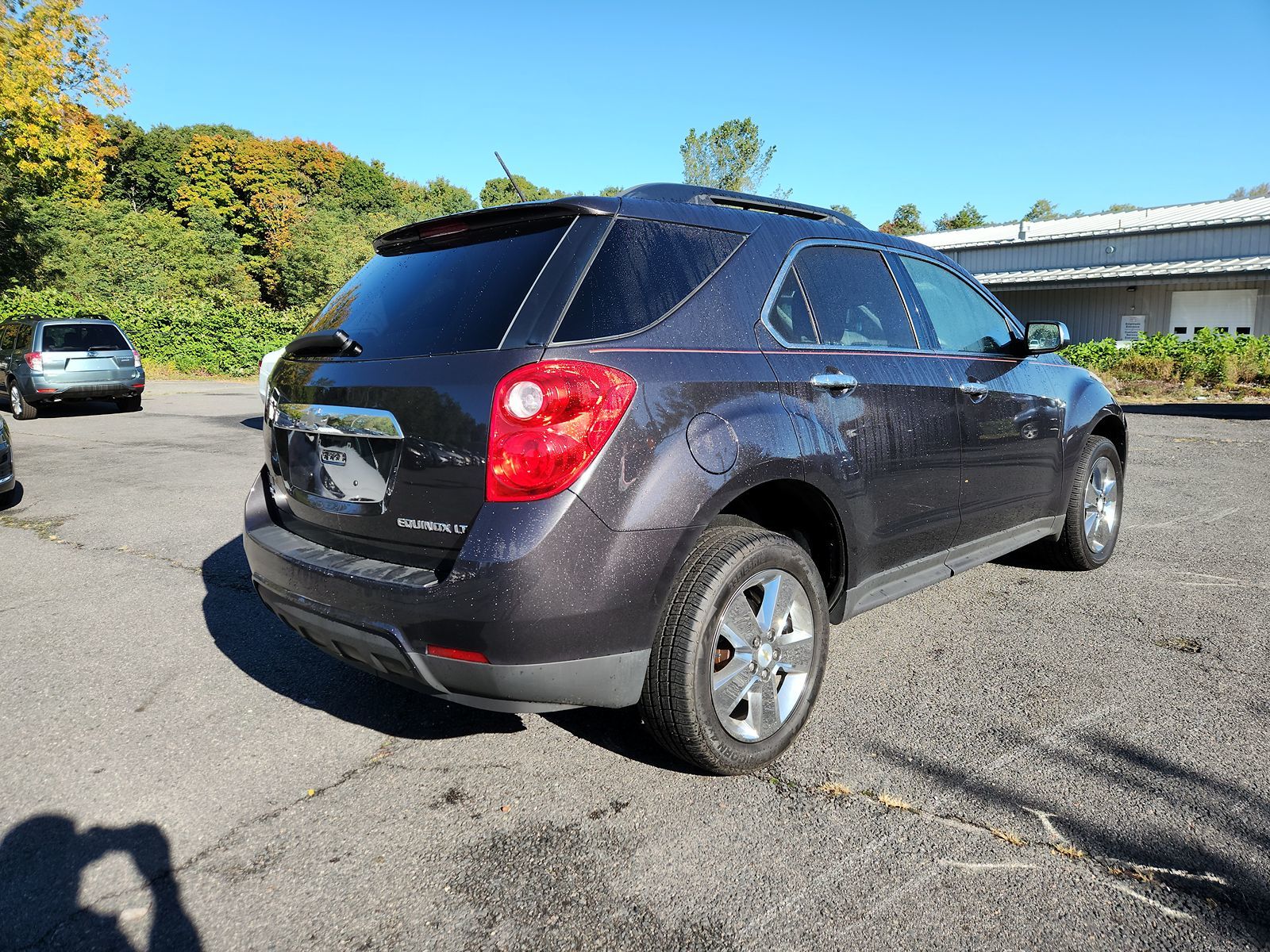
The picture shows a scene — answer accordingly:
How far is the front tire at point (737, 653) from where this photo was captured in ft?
8.18

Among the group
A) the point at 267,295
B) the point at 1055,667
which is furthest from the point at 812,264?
the point at 267,295

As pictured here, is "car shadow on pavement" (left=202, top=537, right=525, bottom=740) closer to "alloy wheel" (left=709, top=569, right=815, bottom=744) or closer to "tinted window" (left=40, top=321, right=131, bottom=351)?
"alloy wheel" (left=709, top=569, right=815, bottom=744)

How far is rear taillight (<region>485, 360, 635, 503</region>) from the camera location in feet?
7.54

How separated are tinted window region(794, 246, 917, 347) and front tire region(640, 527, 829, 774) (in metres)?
0.93

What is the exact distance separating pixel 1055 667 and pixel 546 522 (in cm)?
246

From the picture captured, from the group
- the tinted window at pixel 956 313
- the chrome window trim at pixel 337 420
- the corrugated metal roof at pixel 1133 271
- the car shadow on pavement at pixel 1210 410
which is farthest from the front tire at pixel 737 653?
the corrugated metal roof at pixel 1133 271

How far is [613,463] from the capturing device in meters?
2.33

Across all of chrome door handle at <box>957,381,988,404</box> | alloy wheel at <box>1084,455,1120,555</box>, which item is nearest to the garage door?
alloy wheel at <box>1084,455,1120,555</box>

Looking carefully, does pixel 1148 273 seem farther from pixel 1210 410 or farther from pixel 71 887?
pixel 71 887

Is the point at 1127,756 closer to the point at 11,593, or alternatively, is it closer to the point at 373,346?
the point at 373,346

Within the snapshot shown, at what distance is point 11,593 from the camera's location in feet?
15.8

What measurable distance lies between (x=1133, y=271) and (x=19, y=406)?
108 feet

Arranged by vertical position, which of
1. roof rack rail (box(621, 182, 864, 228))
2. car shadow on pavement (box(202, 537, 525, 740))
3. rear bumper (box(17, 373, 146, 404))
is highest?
roof rack rail (box(621, 182, 864, 228))

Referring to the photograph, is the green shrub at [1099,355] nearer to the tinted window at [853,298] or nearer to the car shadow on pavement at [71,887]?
the tinted window at [853,298]
